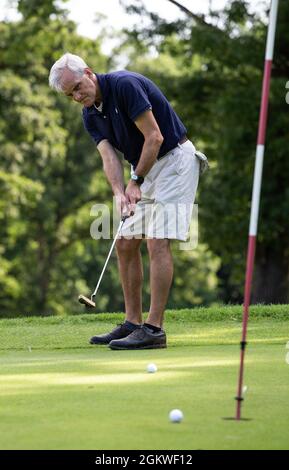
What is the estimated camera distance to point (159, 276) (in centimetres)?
727

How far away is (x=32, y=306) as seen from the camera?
136 feet

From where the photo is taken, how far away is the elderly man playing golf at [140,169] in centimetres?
707

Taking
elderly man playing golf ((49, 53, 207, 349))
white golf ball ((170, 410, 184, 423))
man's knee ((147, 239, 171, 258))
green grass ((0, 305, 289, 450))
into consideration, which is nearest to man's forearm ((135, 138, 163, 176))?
elderly man playing golf ((49, 53, 207, 349))

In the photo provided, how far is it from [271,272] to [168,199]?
18.2 metres

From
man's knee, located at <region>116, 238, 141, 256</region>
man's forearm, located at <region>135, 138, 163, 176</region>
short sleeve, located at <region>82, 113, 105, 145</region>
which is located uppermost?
short sleeve, located at <region>82, 113, 105, 145</region>

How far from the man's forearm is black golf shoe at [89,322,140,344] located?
3.47 feet

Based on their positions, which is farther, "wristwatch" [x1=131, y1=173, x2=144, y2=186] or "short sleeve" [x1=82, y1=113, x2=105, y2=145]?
"short sleeve" [x1=82, y1=113, x2=105, y2=145]

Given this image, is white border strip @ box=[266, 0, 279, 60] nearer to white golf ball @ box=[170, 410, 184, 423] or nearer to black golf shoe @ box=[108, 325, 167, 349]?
white golf ball @ box=[170, 410, 184, 423]

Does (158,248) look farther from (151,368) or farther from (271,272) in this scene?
(271,272)

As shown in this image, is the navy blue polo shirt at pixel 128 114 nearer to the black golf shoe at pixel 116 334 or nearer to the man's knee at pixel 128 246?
the man's knee at pixel 128 246

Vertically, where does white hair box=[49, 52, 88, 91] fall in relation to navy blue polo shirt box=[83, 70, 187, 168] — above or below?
above

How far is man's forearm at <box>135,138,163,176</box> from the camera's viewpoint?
7.09 meters

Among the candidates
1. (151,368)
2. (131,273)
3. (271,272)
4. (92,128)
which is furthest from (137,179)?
(271,272)

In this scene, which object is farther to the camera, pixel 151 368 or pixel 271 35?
pixel 151 368
